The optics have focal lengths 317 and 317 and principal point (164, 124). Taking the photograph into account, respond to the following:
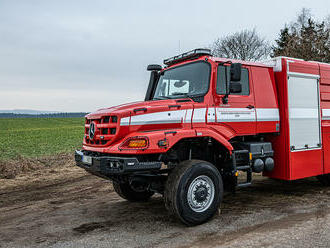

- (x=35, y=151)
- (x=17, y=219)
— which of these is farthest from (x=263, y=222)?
(x=35, y=151)

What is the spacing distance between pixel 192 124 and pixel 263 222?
2.04 m

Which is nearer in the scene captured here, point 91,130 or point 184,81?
point 91,130

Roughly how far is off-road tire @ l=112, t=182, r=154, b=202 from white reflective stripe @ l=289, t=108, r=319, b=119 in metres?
3.62

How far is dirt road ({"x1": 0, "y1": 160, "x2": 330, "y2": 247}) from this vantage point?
4.66 metres

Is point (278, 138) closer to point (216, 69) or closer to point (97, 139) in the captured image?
point (216, 69)

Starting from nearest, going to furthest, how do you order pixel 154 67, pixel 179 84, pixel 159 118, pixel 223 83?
pixel 159 118
pixel 223 83
pixel 179 84
pixel 154 67

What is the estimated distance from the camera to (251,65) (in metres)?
6.41

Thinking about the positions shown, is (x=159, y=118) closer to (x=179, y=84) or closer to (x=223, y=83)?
(x=179, y=84)

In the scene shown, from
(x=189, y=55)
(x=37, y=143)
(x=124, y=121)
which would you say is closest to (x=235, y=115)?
(x=189, y=55)

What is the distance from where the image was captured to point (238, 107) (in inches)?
239

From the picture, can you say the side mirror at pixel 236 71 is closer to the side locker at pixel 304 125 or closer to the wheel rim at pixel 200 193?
the side locker at pixel 304 125

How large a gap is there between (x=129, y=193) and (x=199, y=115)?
2.56 m

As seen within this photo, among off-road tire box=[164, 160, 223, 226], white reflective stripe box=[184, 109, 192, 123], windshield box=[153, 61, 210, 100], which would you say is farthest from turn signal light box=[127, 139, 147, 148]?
windshield box=[153, 61, 210, 100]

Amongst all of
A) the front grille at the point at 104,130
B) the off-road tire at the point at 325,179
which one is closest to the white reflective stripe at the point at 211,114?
the front grille at the point at 104,130
